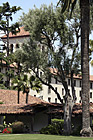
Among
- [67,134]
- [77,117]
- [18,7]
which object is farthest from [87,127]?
[18,7]

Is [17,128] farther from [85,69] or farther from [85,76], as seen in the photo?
[85,69]

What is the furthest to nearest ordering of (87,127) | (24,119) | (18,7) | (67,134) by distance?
1. (18,7)
2. (24,119)
3. (67,134)
4. (87,127)

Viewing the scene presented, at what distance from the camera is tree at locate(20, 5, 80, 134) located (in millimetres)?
38906

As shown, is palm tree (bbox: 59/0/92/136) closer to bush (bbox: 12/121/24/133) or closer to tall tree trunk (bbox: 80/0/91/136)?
tall tree trunk (bbox: 80/0/91/136)

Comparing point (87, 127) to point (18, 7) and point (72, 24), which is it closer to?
point (72, 24)

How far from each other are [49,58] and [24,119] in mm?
12776

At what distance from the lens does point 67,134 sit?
3794 centimetres

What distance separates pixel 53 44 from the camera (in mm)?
40406

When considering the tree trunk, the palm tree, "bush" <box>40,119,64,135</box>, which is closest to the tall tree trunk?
the palm tree

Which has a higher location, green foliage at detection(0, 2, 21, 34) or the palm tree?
green foliage at detection(0, 2, 21, 34)

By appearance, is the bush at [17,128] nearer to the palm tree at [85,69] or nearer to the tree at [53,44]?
the tree at [53,44]

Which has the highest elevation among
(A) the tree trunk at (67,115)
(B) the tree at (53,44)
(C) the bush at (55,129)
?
(B) the tree at (53,44)

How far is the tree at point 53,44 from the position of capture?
38.9 m

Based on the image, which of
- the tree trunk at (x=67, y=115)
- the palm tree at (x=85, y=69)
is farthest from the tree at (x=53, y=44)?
the palm tree at (x=85, y=69)
